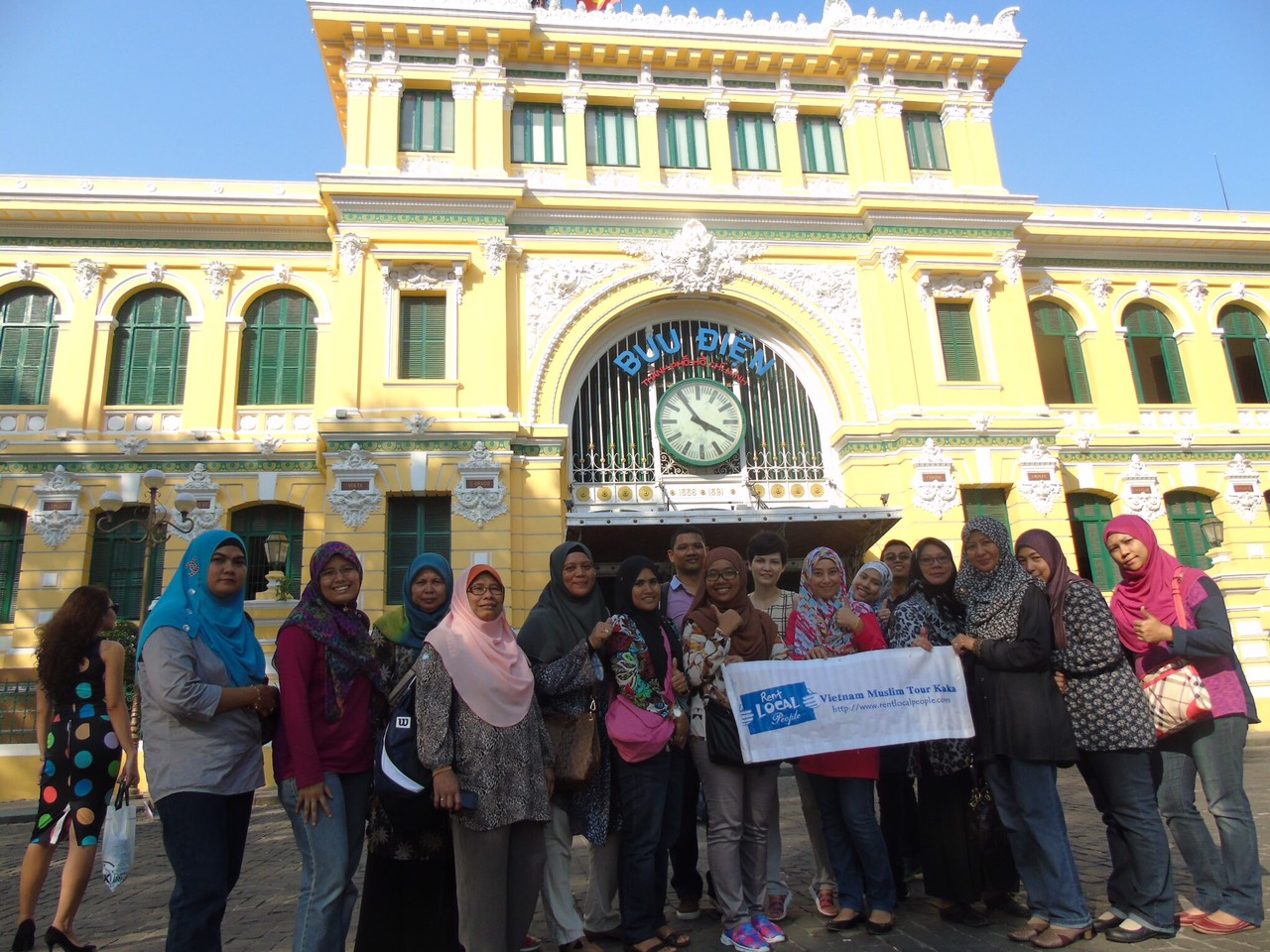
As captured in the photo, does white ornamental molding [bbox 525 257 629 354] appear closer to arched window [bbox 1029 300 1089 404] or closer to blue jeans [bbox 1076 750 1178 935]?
arched window [bbox 1029 300 1089 404]

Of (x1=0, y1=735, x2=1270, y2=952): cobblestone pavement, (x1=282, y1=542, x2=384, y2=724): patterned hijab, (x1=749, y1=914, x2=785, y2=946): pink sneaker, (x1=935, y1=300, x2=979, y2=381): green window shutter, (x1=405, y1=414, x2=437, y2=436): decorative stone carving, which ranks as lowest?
(x1=0, y1=735, x2=1270, y2=952): cobblestone pavement

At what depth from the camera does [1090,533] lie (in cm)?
1764

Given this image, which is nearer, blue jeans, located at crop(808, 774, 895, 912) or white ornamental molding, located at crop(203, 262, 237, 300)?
blue jeans, located at crop(808, 774, 895, 912)

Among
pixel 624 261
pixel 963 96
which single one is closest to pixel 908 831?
pixel 624 261

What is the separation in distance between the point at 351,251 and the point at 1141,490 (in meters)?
15.9

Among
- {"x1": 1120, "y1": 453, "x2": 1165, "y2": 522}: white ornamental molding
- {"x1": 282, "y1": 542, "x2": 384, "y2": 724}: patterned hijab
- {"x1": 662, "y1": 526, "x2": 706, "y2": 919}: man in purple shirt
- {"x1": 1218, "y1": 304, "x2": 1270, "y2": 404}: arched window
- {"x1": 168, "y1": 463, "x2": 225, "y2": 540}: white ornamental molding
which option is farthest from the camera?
{"x1": 1218, "y1": 304, "x2": 1270, "y2": 404}: arched window

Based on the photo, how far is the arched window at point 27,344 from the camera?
16.2 meters

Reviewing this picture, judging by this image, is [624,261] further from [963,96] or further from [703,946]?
[703,946]

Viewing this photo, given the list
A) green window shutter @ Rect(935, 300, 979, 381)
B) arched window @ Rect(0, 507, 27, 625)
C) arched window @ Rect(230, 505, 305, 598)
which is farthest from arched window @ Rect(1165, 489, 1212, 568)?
arched window @ Rect(0, 507, 27, 625)

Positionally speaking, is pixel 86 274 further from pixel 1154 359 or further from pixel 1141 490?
pixel 1154 359

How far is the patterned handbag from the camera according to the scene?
4.80m

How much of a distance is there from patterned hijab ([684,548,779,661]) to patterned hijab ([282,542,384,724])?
5.92 feet

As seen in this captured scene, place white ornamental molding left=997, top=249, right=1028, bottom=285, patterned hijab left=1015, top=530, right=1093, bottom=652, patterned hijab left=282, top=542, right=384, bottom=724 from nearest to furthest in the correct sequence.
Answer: patterned hijab left=282, top=542, right=384, bottom=724
patterned hijab left=1015, top=530, right=1093, bottom=652
white ornamental molding left=997, top=249, right=1028, bottom=285

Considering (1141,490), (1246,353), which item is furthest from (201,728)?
(1246,353)
